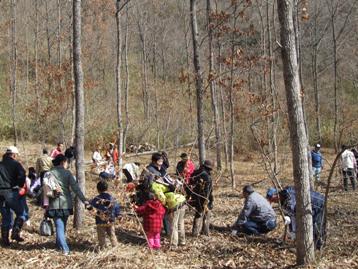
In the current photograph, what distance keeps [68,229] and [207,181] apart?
9.77ft

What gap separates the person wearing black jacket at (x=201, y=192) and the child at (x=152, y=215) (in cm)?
90

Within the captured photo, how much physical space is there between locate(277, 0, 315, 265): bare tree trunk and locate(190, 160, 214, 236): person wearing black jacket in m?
2.32

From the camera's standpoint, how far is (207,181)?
30.2 feet

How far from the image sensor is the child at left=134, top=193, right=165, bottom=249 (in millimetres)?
8523

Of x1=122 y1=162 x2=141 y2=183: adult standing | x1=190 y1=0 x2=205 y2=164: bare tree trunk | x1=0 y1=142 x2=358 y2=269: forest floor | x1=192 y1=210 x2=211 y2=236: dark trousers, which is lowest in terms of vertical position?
x1=0 y1=142 x2=358 y2=269: forest floor

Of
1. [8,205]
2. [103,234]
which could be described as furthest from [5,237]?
[103,234]

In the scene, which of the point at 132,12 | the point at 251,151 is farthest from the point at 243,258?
the point at 132,12

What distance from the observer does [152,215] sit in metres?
8.53

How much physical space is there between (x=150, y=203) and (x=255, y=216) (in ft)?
7.75

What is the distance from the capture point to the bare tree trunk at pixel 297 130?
7129 millimetres

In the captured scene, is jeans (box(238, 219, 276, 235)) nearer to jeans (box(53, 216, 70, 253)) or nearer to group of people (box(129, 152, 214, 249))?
group of people (box(129, 152, 214, 249))

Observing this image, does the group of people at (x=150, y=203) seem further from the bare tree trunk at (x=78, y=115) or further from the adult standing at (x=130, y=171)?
the adult standing at (x=130, y=171)

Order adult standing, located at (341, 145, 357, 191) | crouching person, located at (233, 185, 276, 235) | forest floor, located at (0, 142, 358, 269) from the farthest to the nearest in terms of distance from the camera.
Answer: adult standing, located at (341, 145, 357, 191) < crouching person, located at (233, 185, 276, 235) < forest floor, located at (0, 142, 358, 269)

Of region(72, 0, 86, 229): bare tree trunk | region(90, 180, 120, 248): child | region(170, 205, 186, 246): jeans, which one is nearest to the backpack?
region(72, 0, 86, 229): bare tree trunk
